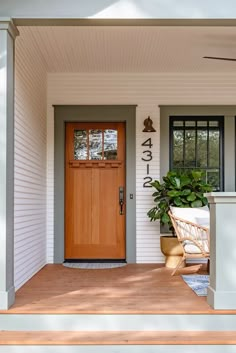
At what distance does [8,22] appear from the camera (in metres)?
3.66

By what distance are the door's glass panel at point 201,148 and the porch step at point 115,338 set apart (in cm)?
330

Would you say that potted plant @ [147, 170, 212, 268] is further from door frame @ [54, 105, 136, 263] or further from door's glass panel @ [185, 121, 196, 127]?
door's glass panel @ [185, 121, 196, 127]

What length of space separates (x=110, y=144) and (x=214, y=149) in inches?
62.3

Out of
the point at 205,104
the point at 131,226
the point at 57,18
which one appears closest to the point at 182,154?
the point at 205,104

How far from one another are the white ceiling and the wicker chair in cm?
214

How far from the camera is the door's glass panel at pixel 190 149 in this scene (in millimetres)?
6488

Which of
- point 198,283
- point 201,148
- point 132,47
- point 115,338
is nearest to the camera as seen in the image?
point 115,338

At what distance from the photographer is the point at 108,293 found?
428cm

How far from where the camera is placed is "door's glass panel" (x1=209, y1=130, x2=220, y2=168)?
648 cm

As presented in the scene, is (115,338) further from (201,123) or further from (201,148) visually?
(201,123)

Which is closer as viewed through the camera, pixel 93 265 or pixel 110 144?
pixel 93 265

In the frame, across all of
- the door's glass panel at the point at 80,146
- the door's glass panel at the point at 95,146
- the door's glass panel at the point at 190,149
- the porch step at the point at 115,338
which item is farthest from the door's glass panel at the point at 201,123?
the porch step at the point at 115,338

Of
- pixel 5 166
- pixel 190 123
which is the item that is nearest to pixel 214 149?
pixel 190 123

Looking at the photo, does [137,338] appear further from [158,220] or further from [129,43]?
[129,43]
